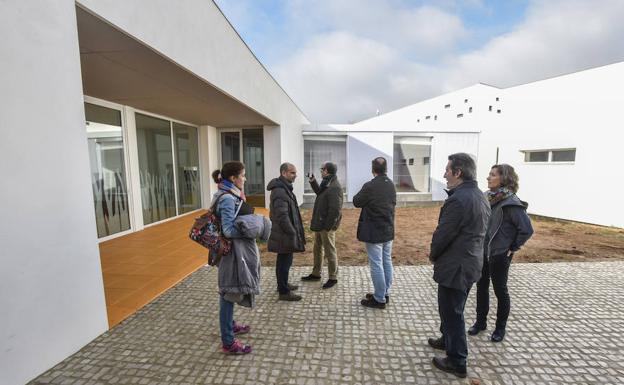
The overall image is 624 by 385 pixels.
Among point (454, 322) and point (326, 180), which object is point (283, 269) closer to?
point (326, 180)

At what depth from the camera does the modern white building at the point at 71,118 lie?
6.53ft

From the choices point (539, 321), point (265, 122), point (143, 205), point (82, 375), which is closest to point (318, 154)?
point (265, 122)

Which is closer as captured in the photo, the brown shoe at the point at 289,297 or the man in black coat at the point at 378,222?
the man in black coat at the point at 378,222

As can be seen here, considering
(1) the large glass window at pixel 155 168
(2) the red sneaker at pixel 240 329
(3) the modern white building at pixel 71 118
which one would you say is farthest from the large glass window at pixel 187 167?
(2) the red sneaker at pixel 240 329

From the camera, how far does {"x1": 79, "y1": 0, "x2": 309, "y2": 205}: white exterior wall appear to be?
9.46ft

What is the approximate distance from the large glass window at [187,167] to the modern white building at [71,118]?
235 centimetres

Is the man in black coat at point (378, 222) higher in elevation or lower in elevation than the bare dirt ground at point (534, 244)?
higher

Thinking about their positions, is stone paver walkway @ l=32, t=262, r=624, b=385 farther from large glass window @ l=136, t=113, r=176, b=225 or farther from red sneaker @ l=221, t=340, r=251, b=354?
large glass window @ l=136, t=113, r=176, b=225

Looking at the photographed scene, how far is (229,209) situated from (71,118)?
1580mm

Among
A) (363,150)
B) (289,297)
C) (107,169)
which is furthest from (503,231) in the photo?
(363,150)

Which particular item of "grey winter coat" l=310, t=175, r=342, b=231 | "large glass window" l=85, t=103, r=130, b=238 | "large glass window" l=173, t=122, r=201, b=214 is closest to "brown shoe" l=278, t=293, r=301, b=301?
"grey winter coat" l=310, t=175, r=342, b=231

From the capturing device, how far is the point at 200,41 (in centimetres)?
424

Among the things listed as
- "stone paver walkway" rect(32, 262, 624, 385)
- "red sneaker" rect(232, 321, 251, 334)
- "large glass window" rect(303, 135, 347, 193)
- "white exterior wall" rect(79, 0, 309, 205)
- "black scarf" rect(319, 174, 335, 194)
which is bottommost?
"stone paver walkway" rect(32, 262, 624, 385)

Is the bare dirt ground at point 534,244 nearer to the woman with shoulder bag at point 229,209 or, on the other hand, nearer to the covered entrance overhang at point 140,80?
the woman with shoulder bag at point 229,209
